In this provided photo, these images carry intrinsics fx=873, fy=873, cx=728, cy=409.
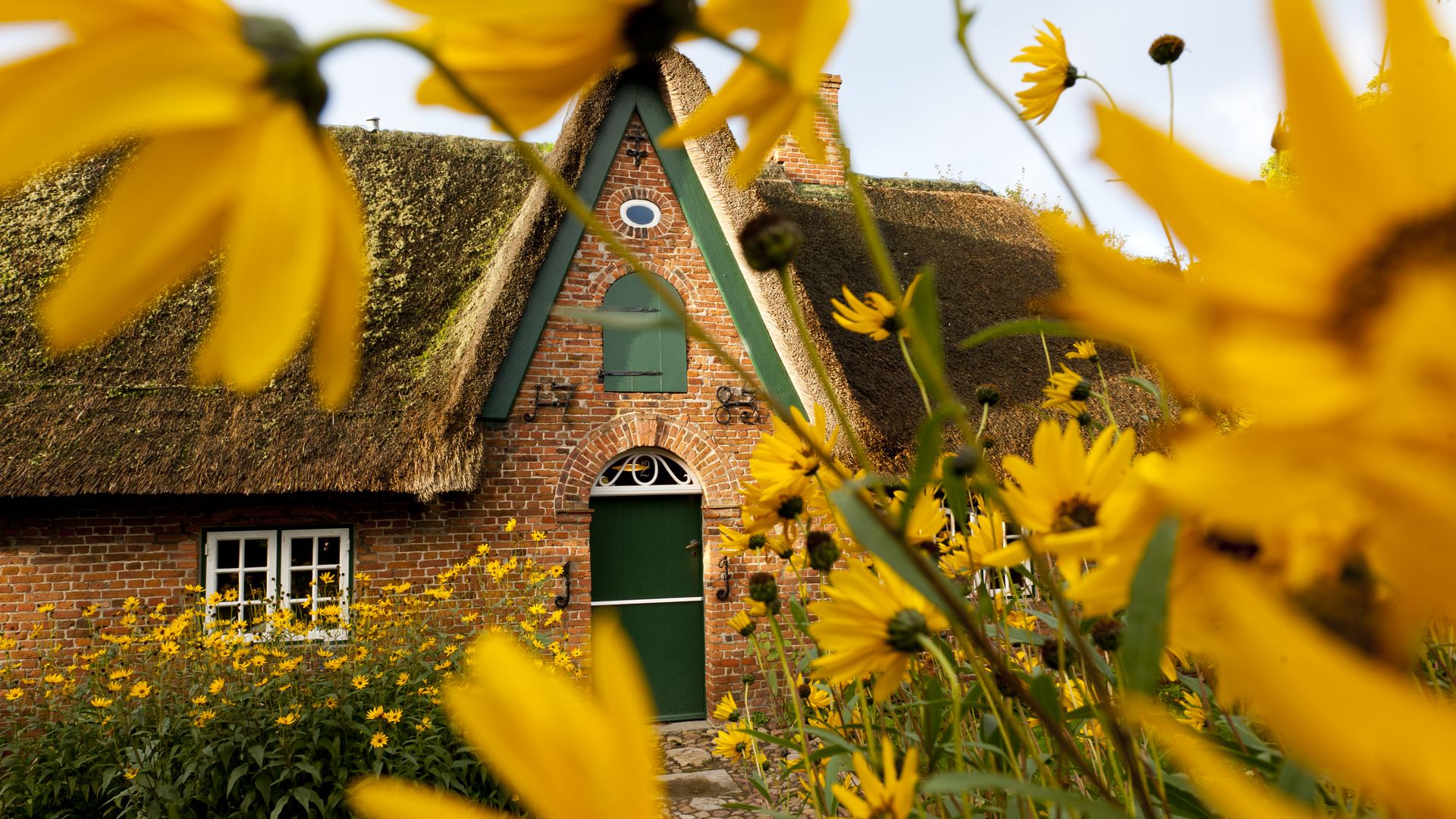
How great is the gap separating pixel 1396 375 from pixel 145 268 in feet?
0.92

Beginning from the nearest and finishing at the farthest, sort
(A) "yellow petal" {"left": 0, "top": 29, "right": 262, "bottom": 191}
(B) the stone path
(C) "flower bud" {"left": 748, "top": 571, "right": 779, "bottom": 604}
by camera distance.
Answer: (A) "yellow petal" {"left": 0, "top": 29, "right": 262, "bottom": 191} < (C) "flower bud" {"left": 748, "top": 571, "right": 779, "bottom": 604} < (B) the stone path

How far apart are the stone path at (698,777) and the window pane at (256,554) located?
3.09m

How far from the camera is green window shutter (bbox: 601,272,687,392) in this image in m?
6.58

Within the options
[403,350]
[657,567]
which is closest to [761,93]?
[657,567]

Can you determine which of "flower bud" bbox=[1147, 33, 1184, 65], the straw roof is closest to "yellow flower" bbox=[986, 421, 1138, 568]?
"flower bud" bbox=[1147, 33, 1184, 65]

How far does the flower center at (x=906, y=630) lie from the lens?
659mm

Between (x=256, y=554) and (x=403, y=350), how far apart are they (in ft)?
5.92

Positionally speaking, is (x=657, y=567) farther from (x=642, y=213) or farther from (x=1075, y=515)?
(x=1075, y=515)

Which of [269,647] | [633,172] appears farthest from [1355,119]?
[633,172]

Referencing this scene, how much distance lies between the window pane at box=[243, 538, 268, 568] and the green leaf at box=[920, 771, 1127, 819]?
Result: 671 centimetres

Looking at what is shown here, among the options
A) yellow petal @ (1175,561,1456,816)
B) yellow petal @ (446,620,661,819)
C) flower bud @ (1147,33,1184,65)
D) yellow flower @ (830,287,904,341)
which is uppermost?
flower bud @ (1147,33,1184,65)

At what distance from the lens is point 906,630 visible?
0.67 metres

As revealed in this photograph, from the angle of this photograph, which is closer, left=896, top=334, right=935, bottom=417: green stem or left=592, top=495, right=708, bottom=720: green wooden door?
left=896, top=334, right=935, bottom=417: green stem

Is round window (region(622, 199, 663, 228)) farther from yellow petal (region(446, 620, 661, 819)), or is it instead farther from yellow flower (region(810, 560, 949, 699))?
yellow petal (region(446, 620, 661, 819))
